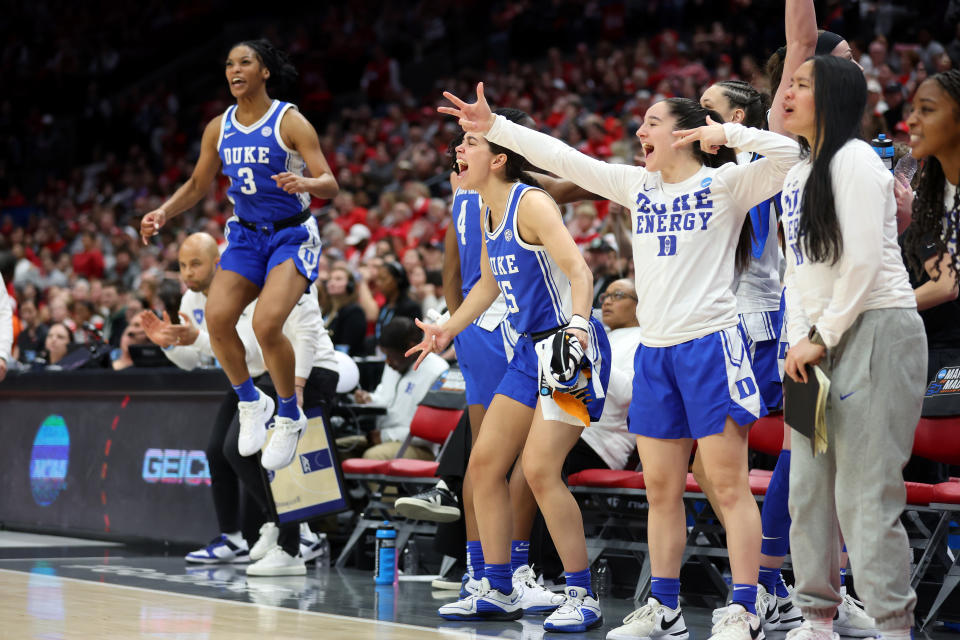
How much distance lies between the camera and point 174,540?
8.02m

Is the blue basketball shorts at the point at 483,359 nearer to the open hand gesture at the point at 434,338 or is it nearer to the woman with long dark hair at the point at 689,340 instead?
the open hand gesture at the point at 434,338

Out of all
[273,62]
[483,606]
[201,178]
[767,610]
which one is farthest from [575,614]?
[273,62]

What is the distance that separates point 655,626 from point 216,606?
207cm

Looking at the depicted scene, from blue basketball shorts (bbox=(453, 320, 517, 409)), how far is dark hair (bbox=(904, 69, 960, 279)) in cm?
209

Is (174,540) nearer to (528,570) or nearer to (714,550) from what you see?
(528,570)

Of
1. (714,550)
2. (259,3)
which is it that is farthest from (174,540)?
(259,3)

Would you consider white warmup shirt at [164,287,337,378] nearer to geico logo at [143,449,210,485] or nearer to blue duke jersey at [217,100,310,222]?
blue duke jersey at [217,100,310,222]

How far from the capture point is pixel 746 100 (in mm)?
4832

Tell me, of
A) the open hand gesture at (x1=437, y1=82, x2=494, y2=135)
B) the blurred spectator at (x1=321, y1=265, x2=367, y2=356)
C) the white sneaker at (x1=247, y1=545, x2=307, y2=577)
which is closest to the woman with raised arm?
the open hand gesture at (x1=437, y1=82, x2=494, y2=135)

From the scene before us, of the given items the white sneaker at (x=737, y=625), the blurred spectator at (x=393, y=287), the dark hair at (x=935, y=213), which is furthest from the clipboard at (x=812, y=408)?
the blurred spectator at (x=393, y=287)

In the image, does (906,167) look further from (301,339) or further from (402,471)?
(301,339)

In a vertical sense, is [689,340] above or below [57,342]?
above

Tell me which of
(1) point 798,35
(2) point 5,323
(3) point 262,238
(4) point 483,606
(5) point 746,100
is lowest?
(4) point 483,606

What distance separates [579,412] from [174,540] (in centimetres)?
441
